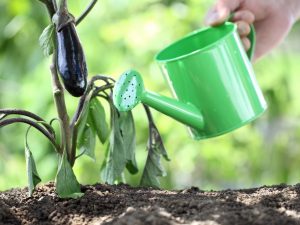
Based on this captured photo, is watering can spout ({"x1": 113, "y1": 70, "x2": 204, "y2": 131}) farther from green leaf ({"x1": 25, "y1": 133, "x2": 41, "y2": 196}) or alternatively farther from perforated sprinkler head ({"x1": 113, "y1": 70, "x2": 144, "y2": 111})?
green leaf ({"x1": 25, "y1": 133, "x2": 41, "y2": 196})

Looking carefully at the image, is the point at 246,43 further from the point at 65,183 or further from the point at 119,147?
the point at 65,183

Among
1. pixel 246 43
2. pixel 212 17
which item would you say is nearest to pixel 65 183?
pixel 212 17

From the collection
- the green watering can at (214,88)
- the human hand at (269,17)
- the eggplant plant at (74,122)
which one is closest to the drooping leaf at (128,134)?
the eggplant plant at (74,122)

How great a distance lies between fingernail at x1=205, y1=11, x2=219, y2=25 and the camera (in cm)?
205

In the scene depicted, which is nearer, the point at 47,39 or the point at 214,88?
the point at 47,39

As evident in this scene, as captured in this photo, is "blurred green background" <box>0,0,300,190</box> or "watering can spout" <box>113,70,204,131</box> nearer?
"watering can spout" <box>113,70,204,131</box>

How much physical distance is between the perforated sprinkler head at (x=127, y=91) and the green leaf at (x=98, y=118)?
149mm

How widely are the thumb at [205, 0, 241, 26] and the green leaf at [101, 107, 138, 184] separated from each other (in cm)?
45

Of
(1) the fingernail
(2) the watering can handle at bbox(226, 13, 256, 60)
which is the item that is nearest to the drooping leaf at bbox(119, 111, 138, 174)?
(1) the fingernail

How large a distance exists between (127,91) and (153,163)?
0.29m

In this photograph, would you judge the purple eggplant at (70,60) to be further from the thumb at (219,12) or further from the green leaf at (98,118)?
the thumb at (219,12)

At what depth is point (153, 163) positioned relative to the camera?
1.79 meters

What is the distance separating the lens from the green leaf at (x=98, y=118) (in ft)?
5.57

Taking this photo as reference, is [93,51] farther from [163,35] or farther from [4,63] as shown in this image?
[4,63]
